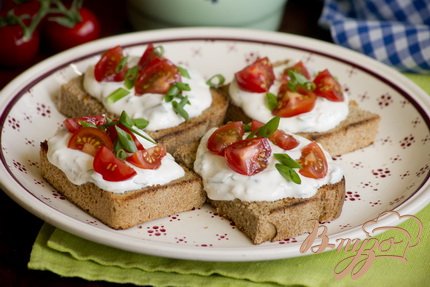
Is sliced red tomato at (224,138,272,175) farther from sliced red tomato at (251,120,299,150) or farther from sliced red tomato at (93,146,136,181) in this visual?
sliced red tomato at (93,146,136,181)

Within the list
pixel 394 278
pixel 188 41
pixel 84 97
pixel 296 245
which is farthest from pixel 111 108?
pixel 394 278

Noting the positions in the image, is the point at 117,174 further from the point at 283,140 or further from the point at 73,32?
the point at 73,32

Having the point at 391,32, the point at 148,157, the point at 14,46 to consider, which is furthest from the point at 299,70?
the point at 14,46

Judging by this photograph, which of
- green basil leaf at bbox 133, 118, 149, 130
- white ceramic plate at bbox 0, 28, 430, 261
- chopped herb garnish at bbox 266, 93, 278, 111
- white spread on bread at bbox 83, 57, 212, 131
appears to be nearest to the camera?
white ceramic plate at bbox 0, 28, 430, 261

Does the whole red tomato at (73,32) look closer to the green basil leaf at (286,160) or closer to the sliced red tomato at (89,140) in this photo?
the sliced red tomato at (89,140)

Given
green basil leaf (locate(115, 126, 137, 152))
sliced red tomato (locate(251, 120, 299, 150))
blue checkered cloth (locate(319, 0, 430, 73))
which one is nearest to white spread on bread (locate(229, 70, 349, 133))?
sliced red tomato (locate(251, 120, 299, 150))

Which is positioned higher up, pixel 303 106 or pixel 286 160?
pixel 286 160
